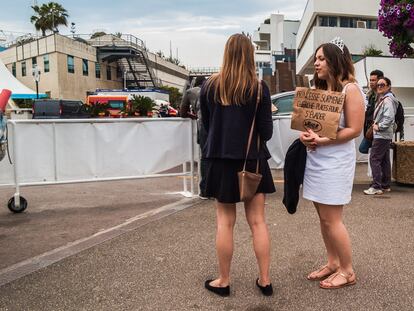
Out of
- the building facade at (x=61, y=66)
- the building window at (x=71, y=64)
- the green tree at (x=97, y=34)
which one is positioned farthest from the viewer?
the green tree at (x=97, y=34)

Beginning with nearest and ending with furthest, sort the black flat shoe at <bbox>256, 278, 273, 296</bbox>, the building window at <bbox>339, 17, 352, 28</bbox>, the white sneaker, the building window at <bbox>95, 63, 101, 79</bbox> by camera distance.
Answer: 1. the black flat shoe at <bbox>256, 278, 273, 296</bbox>
2. the white sneaker
3. the building window at <bbox>339, 17, 352, 28</bbox>
4. the building window at <bbox>95, 63, 101, 79</bbox>

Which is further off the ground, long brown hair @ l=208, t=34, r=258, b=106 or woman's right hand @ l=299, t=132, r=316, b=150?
long brown hair @ l=208, t=34, r=258, b=106

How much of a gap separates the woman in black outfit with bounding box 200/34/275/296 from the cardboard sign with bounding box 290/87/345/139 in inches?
11.8

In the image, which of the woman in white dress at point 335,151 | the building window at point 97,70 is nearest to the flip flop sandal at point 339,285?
the woman in white dress at point 335,151

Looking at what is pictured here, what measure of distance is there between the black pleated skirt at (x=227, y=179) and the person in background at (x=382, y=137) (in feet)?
12.6

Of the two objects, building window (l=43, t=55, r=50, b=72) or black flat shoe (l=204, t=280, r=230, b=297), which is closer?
black flat shoe (l=204, t=280, r=230, b=297)

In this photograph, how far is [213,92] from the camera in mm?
3117

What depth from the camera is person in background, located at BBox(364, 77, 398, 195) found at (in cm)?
635

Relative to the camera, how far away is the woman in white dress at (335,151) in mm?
3102

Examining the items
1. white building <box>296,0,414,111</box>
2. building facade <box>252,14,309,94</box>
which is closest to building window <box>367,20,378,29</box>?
white building <box>296,0,414,111</box>

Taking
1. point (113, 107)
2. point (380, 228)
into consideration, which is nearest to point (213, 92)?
point (380, 228)

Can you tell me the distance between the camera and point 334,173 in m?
3.15

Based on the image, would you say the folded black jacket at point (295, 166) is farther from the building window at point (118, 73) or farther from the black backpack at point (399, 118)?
the building window at point (118, 73)

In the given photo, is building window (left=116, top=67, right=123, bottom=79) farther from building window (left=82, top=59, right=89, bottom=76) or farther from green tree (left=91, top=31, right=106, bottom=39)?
building window (left=82, top=59, right=89, bottom=76)
